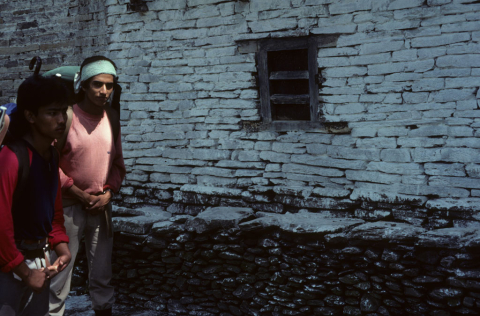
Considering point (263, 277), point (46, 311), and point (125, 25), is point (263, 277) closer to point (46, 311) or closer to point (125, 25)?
point (46, 311)

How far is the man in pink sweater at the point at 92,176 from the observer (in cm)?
352

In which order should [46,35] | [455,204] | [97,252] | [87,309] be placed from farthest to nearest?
1. [46,35]
2. [87,309]
3. [455,204]
4. [97,252]

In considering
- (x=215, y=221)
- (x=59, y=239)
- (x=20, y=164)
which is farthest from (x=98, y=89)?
(x=215, y=221)

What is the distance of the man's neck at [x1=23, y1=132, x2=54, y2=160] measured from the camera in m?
2.39

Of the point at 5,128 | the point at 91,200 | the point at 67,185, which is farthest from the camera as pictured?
the point at 91,200

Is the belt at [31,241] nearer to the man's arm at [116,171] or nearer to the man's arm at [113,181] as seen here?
the man's arm at [113,181]

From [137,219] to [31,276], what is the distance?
2973 mm

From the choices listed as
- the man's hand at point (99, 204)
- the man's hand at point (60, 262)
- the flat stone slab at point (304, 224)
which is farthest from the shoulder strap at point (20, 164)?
the flat stone slab at point (304, 224)

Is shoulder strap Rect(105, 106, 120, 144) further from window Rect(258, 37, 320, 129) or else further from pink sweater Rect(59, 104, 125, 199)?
window Rect(258, 37, 320, 129)

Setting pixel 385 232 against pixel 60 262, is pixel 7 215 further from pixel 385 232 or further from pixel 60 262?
pixel 385 232

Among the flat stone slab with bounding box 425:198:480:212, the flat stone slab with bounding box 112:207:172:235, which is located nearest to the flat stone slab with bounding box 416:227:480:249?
the flat stone slab with bounding box 425:198:480:212

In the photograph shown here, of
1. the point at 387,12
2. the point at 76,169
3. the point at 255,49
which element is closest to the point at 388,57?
the point at 387,12

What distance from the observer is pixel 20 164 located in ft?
7.36

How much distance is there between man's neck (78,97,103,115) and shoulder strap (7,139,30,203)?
1394 mm
